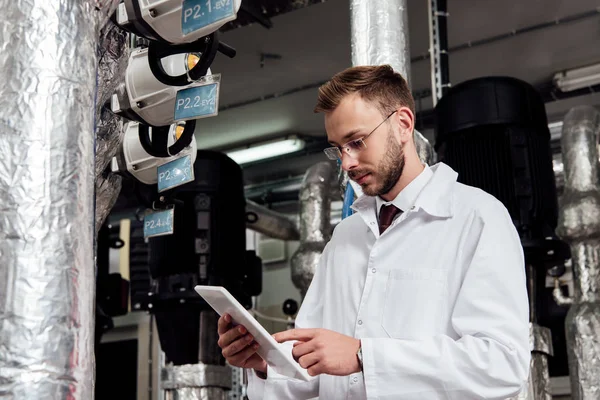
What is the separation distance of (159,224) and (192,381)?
1.28 metres

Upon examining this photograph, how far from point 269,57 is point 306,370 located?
11.4ft

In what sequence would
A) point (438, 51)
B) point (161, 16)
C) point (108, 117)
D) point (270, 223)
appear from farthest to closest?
point (270, 223) → point (438, 51) → point (108, 117) → point (161, 16)

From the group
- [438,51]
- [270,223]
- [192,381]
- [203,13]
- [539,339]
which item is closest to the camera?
[203,13]

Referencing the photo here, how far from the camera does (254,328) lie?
1.17 meters

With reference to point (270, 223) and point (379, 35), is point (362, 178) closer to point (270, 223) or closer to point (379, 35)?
point (379, 35)

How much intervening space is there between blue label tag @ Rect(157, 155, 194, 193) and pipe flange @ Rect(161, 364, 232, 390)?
4.81 ft

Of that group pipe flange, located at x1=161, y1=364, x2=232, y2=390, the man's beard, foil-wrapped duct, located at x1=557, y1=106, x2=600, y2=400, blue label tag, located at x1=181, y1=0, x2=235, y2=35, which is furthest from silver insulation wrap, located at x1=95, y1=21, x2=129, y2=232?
foil-wrapped duct, located at x1=557, y1=106, x2=600, y2=400

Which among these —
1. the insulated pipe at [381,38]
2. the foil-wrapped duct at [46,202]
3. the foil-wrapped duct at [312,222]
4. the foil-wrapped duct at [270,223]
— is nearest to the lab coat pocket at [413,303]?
the foil-wrapped duct at [46,202]

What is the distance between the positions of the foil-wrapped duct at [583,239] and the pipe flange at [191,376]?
1.48 metres

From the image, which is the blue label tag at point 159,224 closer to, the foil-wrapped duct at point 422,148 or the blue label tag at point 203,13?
the foil-wrapped duct at point 422,148

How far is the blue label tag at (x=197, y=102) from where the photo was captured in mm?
1769

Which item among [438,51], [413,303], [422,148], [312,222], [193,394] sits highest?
[438,51]

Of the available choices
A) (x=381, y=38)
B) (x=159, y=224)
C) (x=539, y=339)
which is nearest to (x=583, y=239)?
(x=539, y=339)

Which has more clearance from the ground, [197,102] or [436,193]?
[197,102]
